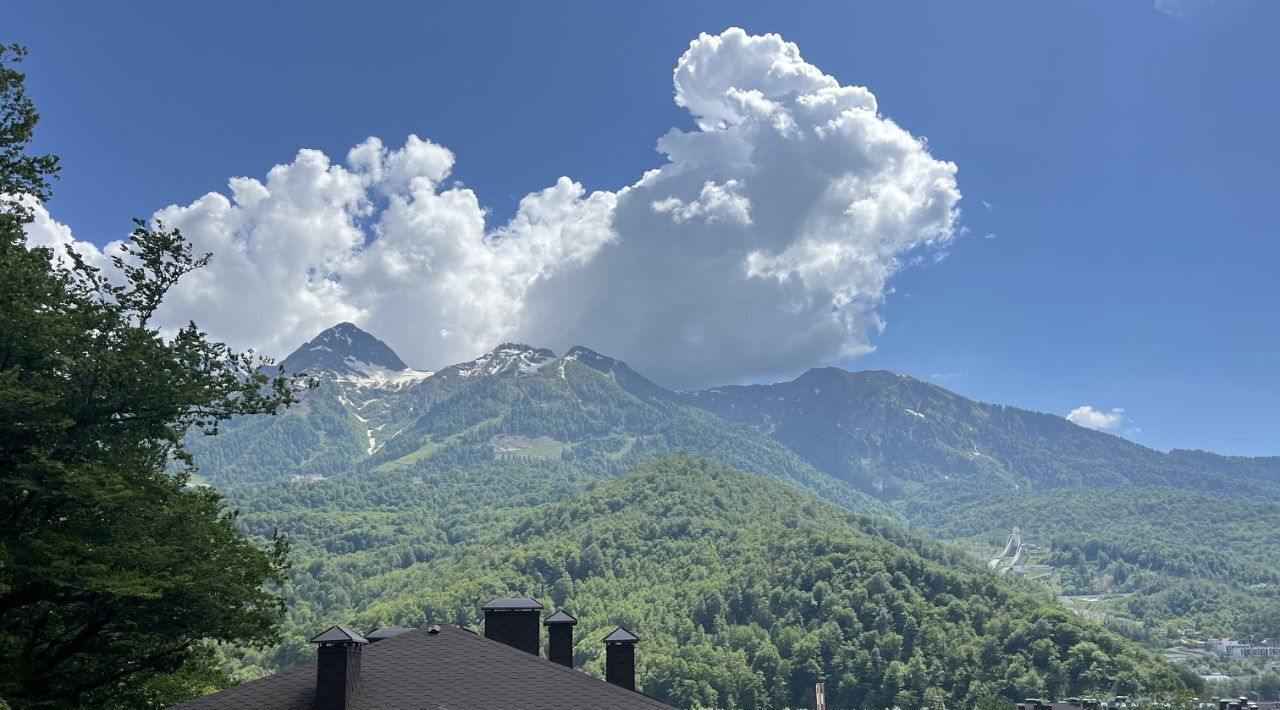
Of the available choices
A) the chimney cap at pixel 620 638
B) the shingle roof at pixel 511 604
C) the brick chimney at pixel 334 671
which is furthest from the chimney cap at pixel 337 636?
the chimney cap at pixel 620 638

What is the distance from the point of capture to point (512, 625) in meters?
28.0

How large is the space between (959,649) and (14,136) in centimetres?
18377

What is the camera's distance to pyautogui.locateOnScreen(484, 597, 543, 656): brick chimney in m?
28.0

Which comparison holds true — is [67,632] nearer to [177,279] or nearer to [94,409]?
[94,409]

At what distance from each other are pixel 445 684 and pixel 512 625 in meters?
5.09

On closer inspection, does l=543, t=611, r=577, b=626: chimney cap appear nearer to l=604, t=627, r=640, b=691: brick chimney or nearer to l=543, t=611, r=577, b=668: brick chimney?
l=543, t=611, r=577, b=668: brick chimney

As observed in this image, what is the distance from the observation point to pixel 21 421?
2109 cm

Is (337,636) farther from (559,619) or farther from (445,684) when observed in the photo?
(559,619)

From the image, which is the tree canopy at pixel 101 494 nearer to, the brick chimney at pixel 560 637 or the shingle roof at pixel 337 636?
the shingle roof at pixel 337 636

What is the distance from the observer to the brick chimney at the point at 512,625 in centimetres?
2800

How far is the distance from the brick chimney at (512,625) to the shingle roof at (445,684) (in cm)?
261

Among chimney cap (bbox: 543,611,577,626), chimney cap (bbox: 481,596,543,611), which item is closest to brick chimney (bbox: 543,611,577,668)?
chimney cap (bbox: 543,611,577,626)

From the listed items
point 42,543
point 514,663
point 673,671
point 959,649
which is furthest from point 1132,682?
point 42,543

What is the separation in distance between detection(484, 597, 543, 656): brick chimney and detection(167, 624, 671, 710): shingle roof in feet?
8.57
